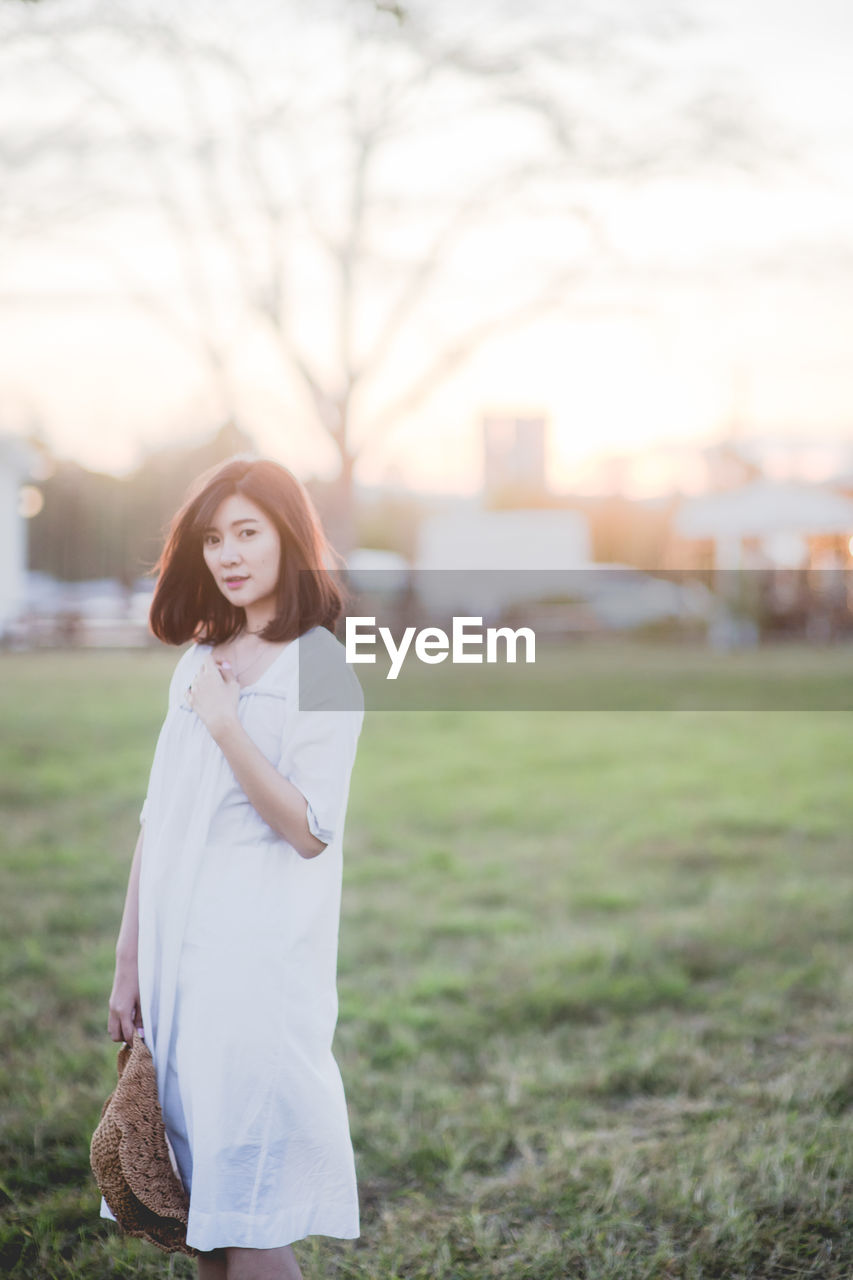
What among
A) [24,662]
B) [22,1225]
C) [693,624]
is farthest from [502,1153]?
[693,624]

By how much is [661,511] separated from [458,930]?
35.1 meters

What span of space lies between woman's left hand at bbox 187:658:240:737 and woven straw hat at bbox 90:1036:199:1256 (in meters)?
0.63

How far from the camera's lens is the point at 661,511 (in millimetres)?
38875

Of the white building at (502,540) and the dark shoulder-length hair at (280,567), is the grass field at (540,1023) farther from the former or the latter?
the white building at (502,540)

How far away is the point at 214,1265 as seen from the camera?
2.04 meters

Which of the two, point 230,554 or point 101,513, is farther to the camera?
point 101,513

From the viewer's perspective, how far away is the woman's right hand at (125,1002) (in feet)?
7.10

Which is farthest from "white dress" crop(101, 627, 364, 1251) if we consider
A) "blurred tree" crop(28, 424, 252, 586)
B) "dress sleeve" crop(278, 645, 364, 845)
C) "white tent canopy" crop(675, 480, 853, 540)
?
"blurred tree" crop(28, 424, 252, 586)

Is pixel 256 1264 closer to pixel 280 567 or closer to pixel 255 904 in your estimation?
pixel 255 904

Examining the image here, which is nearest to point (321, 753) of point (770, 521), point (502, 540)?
point (770, 521)

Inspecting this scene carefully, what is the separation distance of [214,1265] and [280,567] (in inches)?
49.8

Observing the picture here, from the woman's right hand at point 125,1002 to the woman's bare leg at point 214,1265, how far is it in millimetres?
402

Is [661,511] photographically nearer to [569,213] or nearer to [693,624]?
[693,624]

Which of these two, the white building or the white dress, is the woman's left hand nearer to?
the white dress
